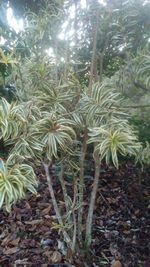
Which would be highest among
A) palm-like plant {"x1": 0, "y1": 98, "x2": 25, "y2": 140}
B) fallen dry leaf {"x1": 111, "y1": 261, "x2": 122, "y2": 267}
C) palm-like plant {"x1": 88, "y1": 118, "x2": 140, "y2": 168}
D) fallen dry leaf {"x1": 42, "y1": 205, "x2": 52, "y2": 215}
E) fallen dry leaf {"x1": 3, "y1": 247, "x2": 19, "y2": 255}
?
palm-like plant {"x1": 0, "y1": 98, "x2": 25, "y2": 140}

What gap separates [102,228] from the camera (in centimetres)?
292

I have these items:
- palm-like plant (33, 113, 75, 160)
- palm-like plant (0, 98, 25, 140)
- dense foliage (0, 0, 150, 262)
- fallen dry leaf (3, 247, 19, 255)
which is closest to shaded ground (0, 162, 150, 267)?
fallen dry leaf (3, 247, 19, 255)

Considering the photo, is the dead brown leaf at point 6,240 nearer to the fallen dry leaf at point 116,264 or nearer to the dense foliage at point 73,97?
the dense foliage at point 73,97

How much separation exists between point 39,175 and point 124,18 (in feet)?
5.58

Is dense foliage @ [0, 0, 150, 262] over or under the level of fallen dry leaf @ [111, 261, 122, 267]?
over

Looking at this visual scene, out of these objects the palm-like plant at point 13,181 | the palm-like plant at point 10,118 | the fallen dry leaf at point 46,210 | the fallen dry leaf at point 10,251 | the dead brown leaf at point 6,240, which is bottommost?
the fallen dry leaf at point 10,251

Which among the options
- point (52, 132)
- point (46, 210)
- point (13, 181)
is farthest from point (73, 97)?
point (46, 210)

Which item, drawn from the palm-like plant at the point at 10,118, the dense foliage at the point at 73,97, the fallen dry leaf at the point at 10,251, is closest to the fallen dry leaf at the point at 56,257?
the dense foliage at the point at 73,97

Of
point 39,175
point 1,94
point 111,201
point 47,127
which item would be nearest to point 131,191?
point 111,201

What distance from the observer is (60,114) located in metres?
2.12

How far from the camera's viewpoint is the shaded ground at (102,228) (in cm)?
263

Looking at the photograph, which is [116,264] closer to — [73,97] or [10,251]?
[10,251]

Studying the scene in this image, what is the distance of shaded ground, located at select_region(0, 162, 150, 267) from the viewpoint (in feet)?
8.64

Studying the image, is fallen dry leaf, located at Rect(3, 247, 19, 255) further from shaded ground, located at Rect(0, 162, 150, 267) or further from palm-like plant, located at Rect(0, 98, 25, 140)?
palm-like plant, located at Rect(0, 98, 25, 140)
